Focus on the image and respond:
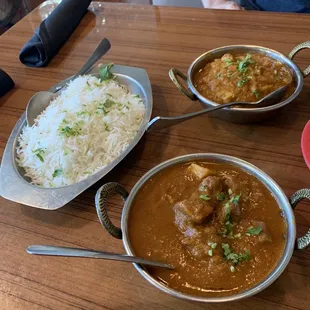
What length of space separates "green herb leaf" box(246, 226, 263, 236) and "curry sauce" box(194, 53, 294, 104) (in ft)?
1.86

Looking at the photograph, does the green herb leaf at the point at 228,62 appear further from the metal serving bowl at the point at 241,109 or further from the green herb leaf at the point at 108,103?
the green herb leaf at the point at 108,103

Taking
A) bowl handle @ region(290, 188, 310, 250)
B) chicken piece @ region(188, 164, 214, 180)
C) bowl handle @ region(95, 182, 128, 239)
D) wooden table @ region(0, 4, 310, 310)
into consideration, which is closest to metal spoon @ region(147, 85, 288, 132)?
wooden table @ region(0, 4, 310, 310)

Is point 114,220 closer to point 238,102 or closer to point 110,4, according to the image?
point 238,102

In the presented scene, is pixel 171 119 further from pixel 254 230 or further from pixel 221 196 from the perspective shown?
pixel 254 230

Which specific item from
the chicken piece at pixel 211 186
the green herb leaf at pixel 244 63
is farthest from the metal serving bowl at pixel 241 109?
the chicken piece at pixel 211 186

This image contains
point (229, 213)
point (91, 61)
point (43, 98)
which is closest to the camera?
point (229, 213)

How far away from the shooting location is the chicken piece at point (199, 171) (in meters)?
1.08

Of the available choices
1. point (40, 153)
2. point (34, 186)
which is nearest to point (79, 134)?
point (40, 153)

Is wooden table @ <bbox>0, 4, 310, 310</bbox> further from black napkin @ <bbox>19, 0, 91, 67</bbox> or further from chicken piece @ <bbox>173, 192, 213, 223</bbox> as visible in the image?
chicken piece @ <bbox>173, 192, 213, 223</bbox>

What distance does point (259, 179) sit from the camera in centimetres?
109

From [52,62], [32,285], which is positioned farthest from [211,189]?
[52,62]

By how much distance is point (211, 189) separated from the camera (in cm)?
102

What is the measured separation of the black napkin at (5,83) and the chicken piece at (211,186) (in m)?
1.18

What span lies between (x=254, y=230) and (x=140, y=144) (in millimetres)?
626
